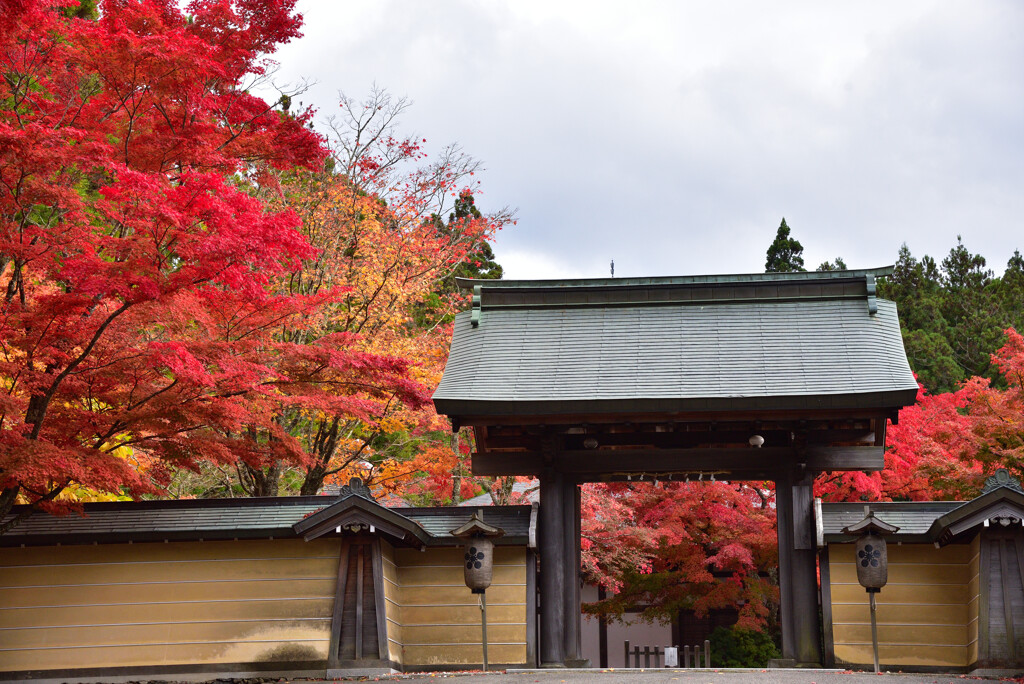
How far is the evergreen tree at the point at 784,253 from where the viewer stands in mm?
42438

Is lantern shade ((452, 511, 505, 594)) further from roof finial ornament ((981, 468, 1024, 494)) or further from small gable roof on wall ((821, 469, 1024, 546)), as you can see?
roof finial ornament ((981, 468, 1024, 494))

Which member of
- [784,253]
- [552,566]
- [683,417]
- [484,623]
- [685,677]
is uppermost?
[784,253]

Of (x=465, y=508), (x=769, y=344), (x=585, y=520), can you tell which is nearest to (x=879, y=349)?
(x=769, y=344)

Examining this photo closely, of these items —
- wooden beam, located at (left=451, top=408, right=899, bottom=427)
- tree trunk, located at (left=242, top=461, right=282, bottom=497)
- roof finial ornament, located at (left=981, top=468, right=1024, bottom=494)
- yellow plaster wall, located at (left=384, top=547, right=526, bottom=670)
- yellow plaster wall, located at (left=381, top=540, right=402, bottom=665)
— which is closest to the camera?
roof finial ornament, located at (left=981, top=468, right=1024, bottom=494)

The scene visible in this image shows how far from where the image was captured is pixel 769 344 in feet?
44.4

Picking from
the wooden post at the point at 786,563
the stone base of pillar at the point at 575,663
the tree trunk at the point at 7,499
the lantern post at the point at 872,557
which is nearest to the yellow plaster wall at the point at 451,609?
the stone base of pillar at the point at 575,663

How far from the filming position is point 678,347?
44.9ft

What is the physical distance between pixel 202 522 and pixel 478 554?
3.94m

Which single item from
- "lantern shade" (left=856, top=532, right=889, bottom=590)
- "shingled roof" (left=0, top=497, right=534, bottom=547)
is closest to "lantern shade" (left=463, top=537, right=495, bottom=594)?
"shingled roof" (left=0, top=497, right=534, bottom=547)

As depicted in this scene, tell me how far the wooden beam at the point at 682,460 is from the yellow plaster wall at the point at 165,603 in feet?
9.34

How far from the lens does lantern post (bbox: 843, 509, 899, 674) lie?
11.8 meters

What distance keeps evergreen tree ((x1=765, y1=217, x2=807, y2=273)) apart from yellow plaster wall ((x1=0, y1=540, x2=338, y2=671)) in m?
33.8

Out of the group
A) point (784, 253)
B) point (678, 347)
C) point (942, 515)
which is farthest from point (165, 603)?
point (784, 253)

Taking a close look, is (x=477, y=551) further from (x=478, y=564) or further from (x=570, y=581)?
(x=570, y=581)
